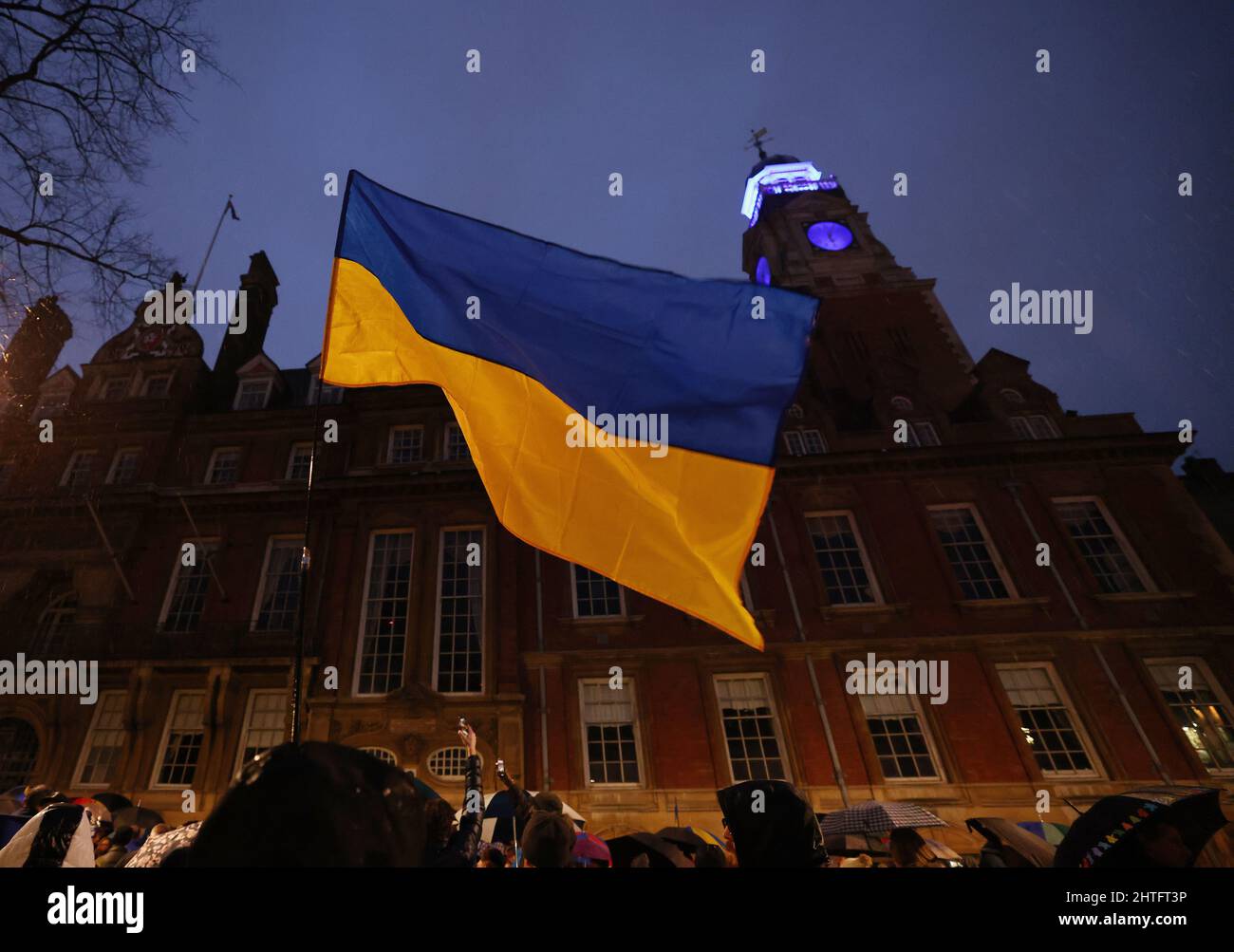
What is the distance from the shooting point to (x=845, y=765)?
15070mm

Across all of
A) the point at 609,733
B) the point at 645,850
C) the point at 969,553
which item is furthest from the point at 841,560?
the point at 645,850

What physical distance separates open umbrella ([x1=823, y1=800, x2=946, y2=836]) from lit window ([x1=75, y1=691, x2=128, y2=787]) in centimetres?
1813

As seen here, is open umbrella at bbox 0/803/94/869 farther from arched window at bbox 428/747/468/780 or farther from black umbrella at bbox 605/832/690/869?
arched window at bbox 428/747/468/780

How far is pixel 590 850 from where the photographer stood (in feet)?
22.5

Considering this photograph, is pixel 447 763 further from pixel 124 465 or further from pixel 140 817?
pixel 124 465

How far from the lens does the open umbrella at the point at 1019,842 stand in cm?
598

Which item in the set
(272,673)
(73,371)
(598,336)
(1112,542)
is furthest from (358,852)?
(73,371)

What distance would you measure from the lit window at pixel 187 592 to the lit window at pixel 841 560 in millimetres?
19028

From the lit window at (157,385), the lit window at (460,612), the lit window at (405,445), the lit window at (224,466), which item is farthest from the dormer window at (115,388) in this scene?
the lit window at (460,612)

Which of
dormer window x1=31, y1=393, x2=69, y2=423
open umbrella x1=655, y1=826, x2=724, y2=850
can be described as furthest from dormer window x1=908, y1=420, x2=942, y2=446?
dormer window x1=31, y1=393, x2=69, y2=423

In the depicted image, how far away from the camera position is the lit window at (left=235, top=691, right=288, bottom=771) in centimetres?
1638

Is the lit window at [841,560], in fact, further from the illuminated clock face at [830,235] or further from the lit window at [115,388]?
the lit window at [115,388]
